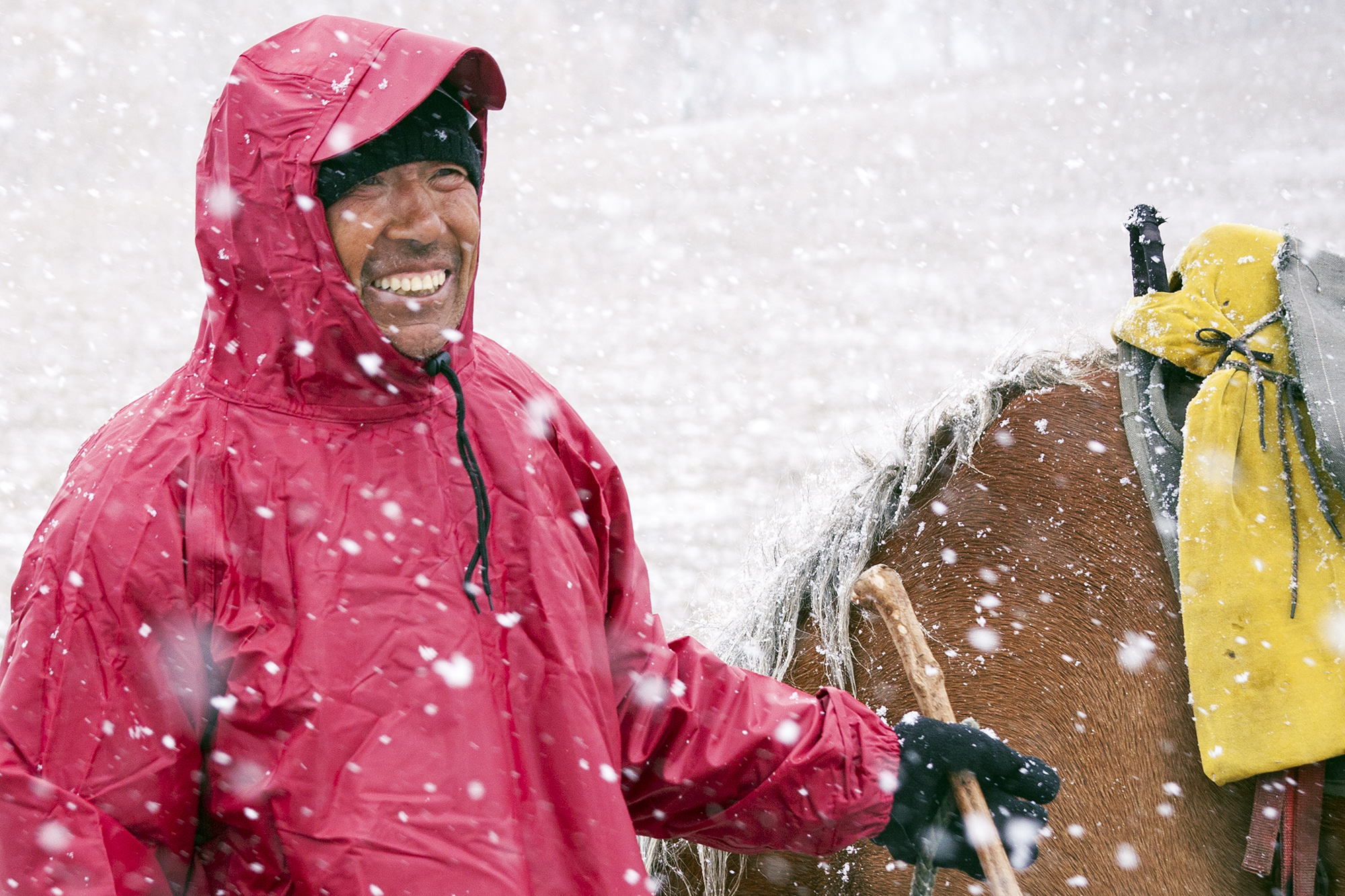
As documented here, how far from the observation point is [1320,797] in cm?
149

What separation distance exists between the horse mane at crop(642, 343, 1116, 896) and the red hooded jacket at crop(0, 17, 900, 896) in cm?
50

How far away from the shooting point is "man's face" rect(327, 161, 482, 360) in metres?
1.09

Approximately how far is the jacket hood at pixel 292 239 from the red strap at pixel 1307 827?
1.44 m

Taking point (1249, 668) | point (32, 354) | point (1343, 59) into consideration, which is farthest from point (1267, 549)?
point (1343, 59)

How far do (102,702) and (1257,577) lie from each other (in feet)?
5.07


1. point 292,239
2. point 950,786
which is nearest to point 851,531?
point 950,786

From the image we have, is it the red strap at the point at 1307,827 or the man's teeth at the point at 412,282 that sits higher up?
the man's teeth at the point at 412,282

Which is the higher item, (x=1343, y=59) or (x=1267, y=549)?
(x=1343, y=59)

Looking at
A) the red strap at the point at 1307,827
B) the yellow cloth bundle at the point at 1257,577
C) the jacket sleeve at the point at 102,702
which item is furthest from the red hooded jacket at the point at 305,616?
the red strap at the point at 1307,827

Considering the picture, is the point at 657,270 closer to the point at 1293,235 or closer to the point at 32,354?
the point at 32,354

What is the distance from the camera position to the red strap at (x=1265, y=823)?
1.50 meters

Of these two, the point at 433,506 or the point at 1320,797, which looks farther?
the point at 1320,797

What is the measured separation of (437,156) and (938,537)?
3.56ft

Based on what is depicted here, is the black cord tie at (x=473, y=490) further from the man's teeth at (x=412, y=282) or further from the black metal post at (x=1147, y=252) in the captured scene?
the black metal post at (x=1147, y=252)
